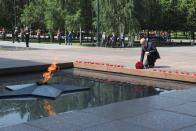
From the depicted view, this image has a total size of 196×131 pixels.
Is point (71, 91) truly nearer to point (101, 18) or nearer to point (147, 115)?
point (147, 115)

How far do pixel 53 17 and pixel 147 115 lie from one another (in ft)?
115

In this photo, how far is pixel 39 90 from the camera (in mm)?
11977

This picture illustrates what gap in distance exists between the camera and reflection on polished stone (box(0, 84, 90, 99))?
38.0ft

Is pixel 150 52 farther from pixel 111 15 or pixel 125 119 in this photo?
pixel 111 15

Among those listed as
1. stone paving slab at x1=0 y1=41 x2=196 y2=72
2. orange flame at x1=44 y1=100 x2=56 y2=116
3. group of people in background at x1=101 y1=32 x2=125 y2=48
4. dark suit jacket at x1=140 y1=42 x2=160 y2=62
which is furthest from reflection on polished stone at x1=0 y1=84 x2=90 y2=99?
group of people in background at x1=101 y1=32 x2=125 y2=48

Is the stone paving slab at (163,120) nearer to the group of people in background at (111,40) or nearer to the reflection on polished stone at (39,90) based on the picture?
the reflection on polished stone at (39,90)

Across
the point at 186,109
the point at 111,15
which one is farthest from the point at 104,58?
the point at 111,15

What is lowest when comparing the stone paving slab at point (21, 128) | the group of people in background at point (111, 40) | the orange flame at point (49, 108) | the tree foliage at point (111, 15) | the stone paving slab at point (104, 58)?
the orange flame at point (49, 108)

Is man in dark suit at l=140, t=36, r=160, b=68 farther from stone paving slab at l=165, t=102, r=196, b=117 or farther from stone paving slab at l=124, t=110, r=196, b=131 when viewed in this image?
stone paving slab at l=124, t=110, r=196, b=131

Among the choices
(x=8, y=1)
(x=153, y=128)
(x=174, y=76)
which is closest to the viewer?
(x=153, y=128)

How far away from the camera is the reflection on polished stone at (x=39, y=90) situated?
456 inches

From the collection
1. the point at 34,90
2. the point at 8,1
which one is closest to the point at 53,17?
the point at 8,1

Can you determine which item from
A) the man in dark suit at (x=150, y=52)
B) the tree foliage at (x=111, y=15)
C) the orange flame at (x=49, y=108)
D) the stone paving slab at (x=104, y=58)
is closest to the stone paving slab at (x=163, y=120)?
the orange flame at (x=49, y=108)

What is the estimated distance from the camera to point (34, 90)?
12.0 metres
